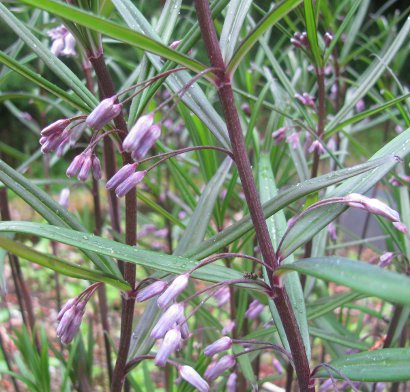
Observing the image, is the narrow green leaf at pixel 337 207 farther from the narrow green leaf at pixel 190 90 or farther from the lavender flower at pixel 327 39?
the lavender flower at pixel 327 39

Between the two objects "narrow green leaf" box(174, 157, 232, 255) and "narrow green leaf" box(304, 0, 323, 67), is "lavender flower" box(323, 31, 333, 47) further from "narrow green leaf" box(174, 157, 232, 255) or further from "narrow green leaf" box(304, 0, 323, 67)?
"narrow green leaf" box(174, 157, 232, 255)

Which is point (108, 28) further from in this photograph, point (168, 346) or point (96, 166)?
point (168, 346)

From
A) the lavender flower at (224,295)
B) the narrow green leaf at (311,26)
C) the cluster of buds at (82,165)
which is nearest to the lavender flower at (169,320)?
the cluster of buds at (82,165)

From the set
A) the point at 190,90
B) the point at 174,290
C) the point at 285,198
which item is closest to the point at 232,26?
the point at 190,90

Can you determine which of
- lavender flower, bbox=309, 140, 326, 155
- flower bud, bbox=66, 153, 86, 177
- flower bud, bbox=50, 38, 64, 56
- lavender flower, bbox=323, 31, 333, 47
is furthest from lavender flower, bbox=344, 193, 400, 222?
flower bud, bbox=50, 38, 64, 56

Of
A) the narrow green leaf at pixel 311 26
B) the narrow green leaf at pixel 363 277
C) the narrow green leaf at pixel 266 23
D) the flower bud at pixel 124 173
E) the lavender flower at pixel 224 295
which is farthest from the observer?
the lavender flower at pixel 224 295
